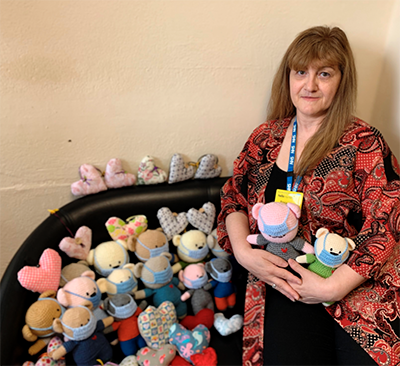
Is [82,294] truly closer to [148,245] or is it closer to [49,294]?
[49,294]

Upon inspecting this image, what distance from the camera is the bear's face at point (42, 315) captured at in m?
1.19

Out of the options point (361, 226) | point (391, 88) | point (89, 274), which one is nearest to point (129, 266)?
point (89, 274)

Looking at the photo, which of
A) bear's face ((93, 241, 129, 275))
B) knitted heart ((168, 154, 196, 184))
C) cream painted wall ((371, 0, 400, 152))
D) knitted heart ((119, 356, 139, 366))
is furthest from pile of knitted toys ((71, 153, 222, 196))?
cream painted wall ((371, 0, 400, 152))

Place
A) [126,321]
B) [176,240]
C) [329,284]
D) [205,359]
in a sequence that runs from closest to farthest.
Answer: [329,284] → [205,359] → [126,321] → [176,240]

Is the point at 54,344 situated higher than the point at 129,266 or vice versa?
the point at 129,266

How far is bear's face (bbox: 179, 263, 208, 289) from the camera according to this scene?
4.80 ft

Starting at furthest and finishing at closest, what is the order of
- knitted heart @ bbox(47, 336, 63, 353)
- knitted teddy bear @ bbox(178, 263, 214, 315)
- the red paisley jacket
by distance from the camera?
1. knitted teddy bear @ bbox(178, 263, 214, 315)
2. knitted heart @ bbox(47, 336, 63, 353)
3. the red paisley jacket

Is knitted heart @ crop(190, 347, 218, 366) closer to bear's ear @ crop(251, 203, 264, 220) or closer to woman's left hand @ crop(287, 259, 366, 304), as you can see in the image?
woman's left hand @ crop(287, 259, 366, 304)

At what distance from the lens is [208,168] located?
1.63m

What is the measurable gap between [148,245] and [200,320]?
14.8 inches

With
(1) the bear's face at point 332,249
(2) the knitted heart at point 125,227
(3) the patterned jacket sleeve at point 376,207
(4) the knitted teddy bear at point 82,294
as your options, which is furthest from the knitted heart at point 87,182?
(3) the patterned jacket sleeve at point 376,207

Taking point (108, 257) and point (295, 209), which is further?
point (108, 257)

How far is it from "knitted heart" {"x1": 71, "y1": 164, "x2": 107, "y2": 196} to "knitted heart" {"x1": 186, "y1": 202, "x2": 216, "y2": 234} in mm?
431

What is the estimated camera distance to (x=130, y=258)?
1.53 metres
